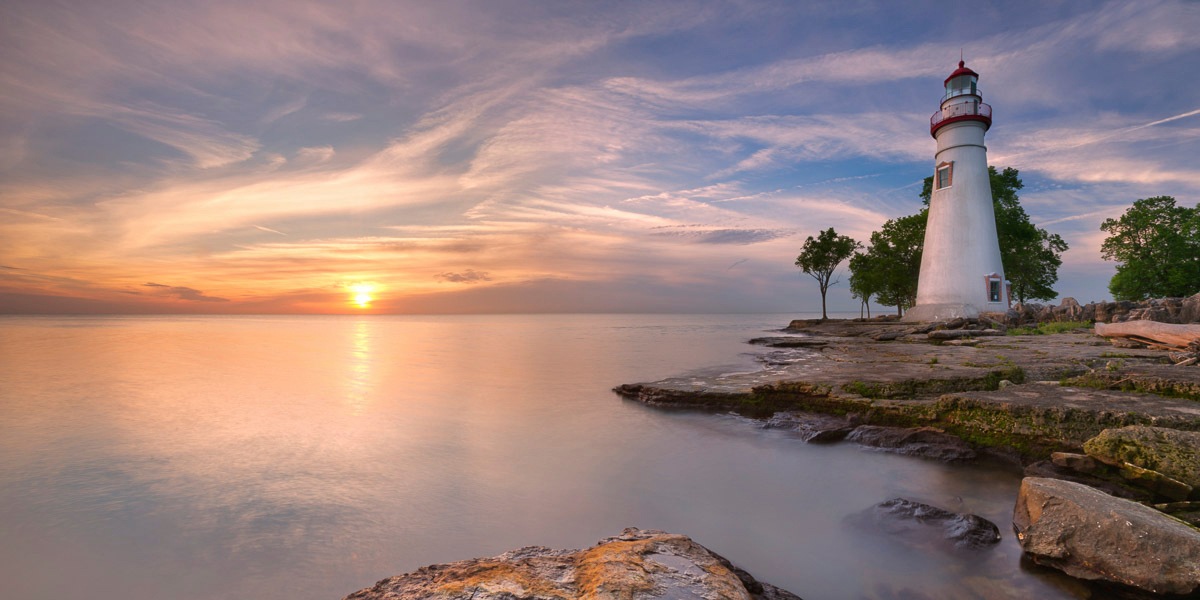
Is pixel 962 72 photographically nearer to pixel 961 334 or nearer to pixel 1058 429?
pixel 961 334

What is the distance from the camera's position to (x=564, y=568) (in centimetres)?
289

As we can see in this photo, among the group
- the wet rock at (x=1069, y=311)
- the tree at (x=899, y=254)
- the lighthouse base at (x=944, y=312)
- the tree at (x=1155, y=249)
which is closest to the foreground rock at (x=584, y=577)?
the lighthouse base at (x=944, y=312)

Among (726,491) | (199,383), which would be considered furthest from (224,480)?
(199,383)

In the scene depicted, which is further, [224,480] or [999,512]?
[224,480]

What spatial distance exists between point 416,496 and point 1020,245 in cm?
4696

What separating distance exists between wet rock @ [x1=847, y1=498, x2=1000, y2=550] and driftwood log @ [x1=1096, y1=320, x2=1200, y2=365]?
26.6 feet

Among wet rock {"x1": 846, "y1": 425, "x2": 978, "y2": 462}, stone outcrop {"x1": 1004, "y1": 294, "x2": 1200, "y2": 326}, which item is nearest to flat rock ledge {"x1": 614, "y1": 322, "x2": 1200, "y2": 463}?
wet rock {"x1": 846, "y1": 425, "x2": 978, "y2": 462}

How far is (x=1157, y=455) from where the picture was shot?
5.47 metres

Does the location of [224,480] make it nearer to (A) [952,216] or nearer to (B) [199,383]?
(B) [199,383]

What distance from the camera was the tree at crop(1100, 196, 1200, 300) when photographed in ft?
117

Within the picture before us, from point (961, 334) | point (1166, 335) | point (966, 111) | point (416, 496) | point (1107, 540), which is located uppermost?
point (966, 111)

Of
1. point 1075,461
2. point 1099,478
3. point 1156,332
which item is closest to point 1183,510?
point 1099,478

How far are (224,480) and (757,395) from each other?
34.2 feet

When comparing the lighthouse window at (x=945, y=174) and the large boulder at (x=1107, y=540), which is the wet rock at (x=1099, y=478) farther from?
the lighthouse window at (x=945, y=174)
